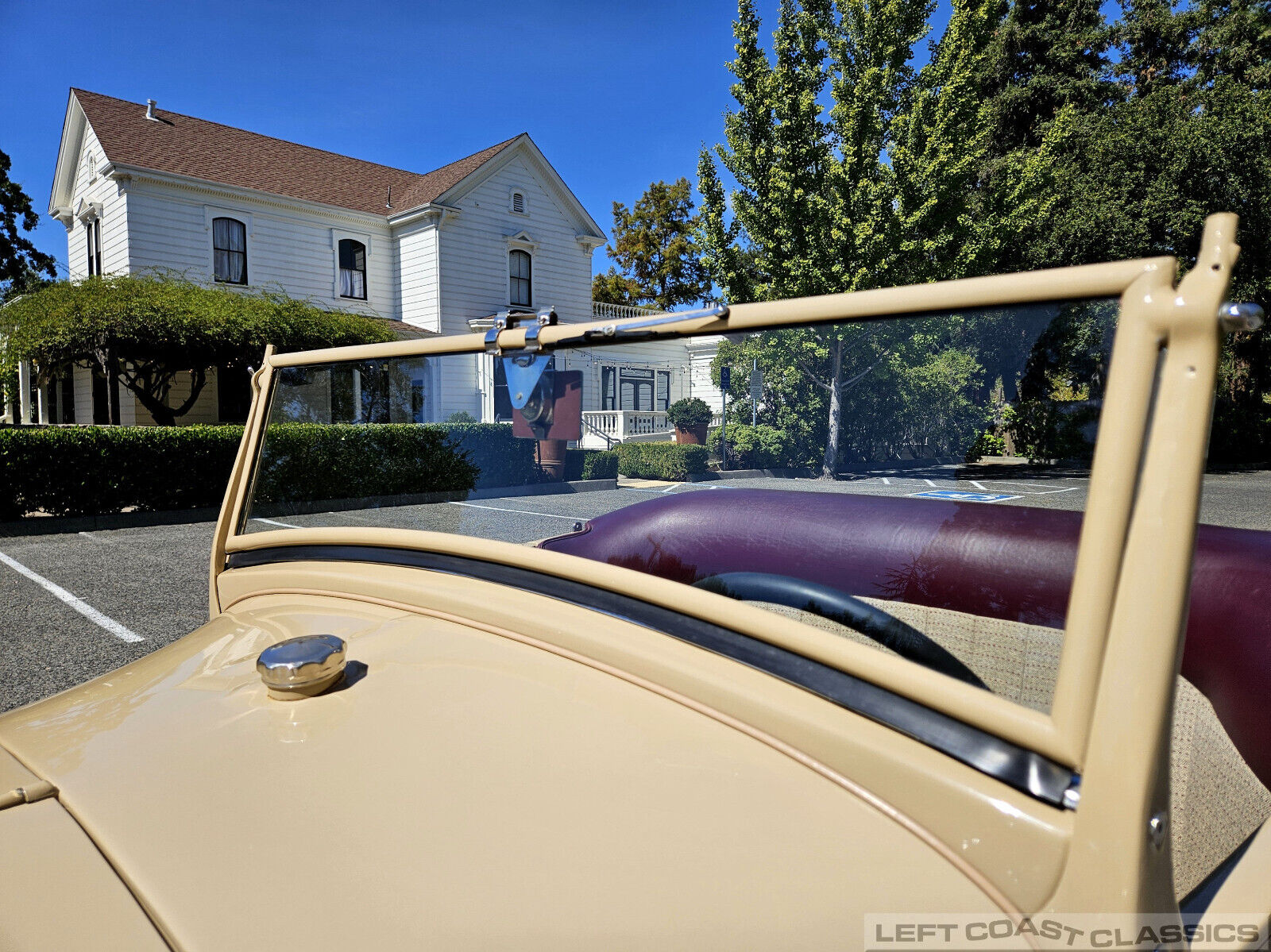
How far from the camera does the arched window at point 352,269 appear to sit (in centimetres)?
1923

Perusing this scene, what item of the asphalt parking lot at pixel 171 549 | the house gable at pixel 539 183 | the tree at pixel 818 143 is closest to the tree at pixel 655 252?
the house gable at pixel 539 183

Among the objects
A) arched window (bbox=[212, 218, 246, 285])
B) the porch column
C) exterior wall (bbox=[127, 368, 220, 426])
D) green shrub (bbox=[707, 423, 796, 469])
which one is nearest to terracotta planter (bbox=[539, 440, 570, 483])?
green shrub (bbox=[707, 423, 796, 469])

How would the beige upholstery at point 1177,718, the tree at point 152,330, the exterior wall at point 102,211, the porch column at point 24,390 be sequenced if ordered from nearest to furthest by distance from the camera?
1. the beige upholstery at point 1177,718
2. the tree at point 152,330
3. the exterior wall at point 102,211
4. the porch column at point 24,390

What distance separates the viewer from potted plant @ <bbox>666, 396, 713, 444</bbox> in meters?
1.39

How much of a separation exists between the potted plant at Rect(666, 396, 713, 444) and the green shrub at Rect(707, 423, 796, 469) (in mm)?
59

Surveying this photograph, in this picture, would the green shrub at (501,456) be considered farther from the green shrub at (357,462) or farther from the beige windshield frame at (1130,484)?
the beige windshield frame at (1130,484)

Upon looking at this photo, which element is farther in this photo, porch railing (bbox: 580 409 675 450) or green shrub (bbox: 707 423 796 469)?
porch railing (bbox: 580 409 675 450)

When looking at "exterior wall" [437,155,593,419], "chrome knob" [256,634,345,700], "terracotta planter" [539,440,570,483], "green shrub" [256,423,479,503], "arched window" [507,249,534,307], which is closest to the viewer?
Answer: "chrome knob" [256,634,345,700]

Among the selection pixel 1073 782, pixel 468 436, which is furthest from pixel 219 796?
pixel 1073 782

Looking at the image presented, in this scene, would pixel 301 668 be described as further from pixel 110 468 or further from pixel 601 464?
pixel 110 468

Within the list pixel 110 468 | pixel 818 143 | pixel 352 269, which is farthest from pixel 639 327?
pixel 352 269

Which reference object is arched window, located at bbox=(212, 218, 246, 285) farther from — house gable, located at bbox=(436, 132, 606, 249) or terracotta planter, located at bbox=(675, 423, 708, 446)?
terracotta planter, located at bbox=(675, 423, 708, 446)

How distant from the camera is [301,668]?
119 cm

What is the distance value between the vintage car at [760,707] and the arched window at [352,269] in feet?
64.2
